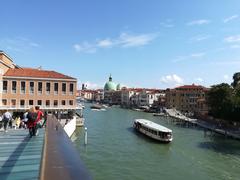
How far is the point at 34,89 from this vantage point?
47438 mm

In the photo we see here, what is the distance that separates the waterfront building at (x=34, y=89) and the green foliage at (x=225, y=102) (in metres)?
25.2

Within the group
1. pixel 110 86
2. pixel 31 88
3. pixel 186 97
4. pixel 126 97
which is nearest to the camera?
pixel 31 88

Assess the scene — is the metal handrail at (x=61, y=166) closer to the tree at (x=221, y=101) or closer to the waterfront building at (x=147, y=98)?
the tree at (x=221, y=101)

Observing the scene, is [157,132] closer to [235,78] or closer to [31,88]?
[31,88]

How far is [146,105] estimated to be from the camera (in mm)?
129375

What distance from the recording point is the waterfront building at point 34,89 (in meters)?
45.5

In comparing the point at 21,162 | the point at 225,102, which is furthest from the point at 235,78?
the point at 21,162

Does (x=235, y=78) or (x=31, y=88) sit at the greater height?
(x=235, y=78)

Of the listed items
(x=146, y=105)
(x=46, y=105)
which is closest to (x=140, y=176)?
(x=46, y=105)

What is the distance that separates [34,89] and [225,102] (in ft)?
104

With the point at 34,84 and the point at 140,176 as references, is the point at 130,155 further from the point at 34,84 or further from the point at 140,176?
the point at 34,84

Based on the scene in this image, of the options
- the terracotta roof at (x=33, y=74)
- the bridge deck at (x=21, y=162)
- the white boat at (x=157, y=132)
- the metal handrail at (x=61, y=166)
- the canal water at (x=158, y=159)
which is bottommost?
the canal water at (x=158, y=159)

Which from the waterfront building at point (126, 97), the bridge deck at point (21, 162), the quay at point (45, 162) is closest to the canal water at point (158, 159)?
the bridge deck at point (21, 162)

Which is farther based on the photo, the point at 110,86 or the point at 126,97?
the point at 110,86
